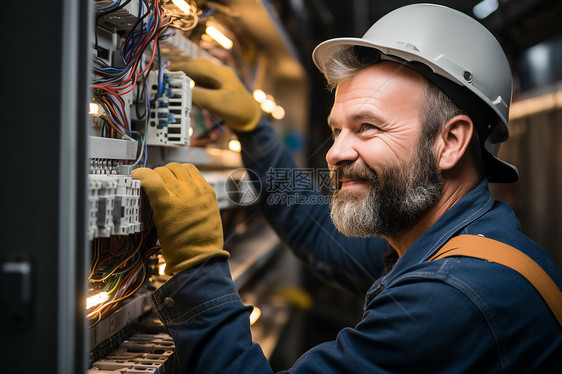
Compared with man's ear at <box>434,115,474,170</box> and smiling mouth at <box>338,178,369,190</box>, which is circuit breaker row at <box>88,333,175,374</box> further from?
man's ear at <box>434,115,474,170</box>

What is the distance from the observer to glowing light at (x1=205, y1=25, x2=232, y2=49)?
1278 mm

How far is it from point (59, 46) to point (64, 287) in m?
0.33

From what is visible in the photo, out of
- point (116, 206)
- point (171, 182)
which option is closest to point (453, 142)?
point (171, 182)

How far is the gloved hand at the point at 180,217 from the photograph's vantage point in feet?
2.93

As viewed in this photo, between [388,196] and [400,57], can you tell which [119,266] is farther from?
[400,57]

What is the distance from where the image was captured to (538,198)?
2.39 meters

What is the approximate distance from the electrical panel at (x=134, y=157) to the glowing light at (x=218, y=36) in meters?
0.02

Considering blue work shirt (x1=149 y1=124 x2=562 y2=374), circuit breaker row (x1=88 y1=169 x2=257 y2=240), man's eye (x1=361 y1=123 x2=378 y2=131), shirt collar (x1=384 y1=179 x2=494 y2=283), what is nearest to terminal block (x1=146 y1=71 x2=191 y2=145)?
circuit breaker row (x1=88 y1=169 x2=257 y2=240)

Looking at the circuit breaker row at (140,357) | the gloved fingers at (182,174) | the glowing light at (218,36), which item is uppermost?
the glowing light at (218,36)

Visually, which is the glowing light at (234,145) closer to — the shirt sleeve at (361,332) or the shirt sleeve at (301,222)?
the shirt sleeve at (301,222)

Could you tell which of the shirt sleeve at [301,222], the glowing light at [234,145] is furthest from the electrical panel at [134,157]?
the glowing light at [234,145]

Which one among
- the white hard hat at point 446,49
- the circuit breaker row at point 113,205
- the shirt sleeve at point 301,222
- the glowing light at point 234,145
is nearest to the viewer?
the circuit breaker row at point 113,205

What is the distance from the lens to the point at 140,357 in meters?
1.00

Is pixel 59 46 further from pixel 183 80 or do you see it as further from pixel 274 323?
pixel 274 323
